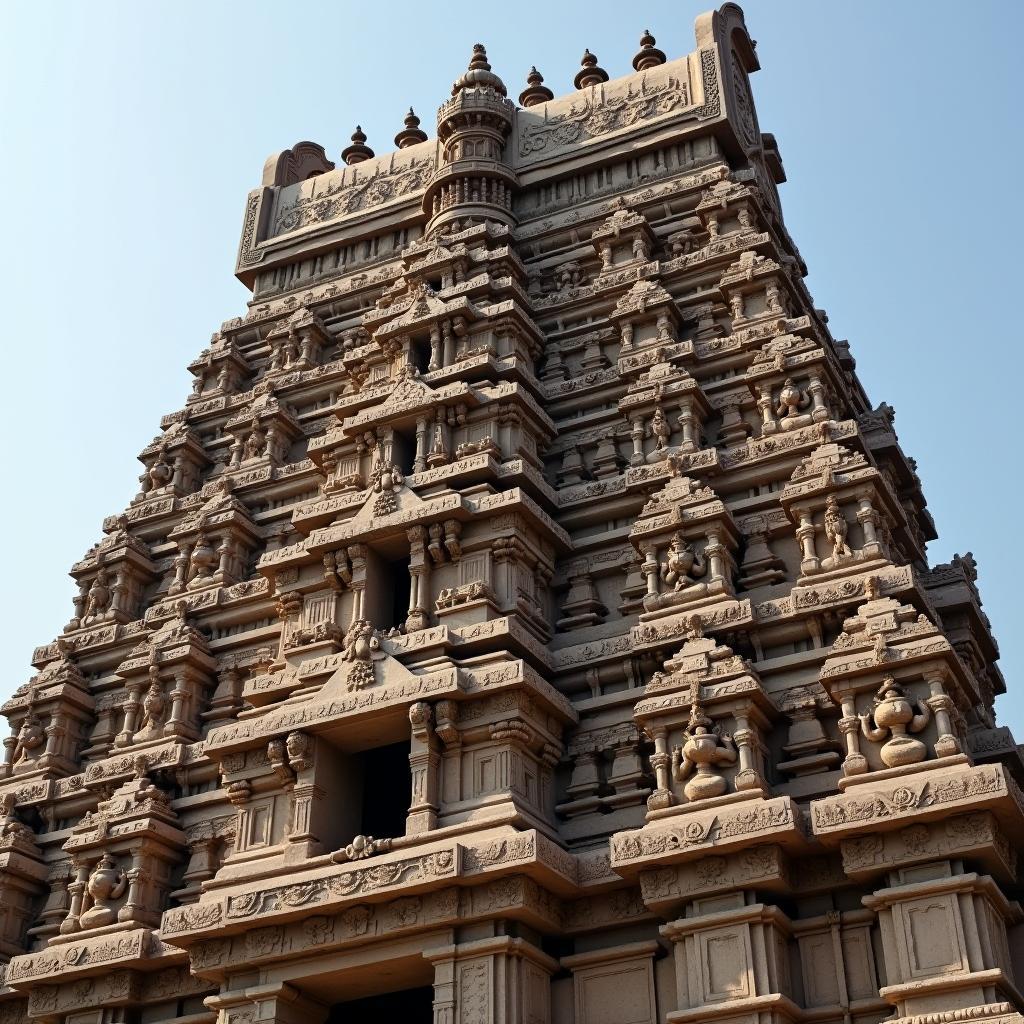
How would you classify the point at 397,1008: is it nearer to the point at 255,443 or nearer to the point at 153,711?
the point at 153,711

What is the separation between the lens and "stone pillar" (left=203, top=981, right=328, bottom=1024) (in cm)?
1803

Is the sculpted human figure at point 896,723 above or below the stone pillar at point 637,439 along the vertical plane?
below

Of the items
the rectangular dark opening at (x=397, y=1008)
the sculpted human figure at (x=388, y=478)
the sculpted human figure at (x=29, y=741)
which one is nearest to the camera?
the rectangular dark opening at (x=397, y=1008)

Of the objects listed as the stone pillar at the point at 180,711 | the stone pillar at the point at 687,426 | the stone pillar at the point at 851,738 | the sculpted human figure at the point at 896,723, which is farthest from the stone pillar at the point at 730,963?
the stone pillar at the point at 180,711

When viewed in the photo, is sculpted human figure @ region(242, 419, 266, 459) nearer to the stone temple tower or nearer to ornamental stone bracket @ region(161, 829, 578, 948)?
the stone temple tower

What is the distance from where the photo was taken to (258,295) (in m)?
34.6

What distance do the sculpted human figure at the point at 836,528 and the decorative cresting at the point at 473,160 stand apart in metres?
12.5

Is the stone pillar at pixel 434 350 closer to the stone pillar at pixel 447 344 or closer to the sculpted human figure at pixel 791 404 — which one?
the stone pillar at pixel 447 344

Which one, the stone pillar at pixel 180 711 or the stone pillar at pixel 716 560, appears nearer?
the stone pillar at pixel 716 560

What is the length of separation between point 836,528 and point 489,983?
810 centimetres

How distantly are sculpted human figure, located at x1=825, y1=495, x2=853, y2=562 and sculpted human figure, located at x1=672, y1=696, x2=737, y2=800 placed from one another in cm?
344

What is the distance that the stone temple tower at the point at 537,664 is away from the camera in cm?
1680

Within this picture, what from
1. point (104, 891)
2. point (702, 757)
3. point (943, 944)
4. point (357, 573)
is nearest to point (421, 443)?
point (357, 573)

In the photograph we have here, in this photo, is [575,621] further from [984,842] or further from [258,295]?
[258,295]
